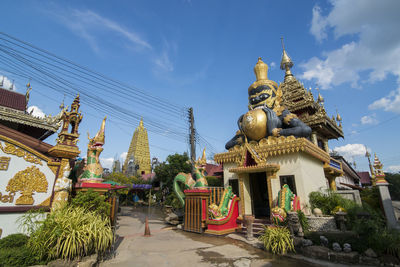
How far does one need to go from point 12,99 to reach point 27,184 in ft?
32.3

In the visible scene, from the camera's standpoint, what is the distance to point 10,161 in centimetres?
488

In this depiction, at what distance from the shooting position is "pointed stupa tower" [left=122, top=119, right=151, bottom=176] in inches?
1770

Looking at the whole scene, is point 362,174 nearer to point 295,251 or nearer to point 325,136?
point 325,136

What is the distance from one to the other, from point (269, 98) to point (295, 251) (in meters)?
7.59

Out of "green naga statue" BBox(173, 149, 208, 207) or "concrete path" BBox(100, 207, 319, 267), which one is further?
"green naga statue" BBox(173, 149, 208, 207)

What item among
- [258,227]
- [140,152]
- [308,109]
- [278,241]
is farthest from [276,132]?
[140,152]

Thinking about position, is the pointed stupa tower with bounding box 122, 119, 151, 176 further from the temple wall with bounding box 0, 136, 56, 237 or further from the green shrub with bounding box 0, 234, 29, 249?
the green shrub with bounding box 0, 234, 29, 249

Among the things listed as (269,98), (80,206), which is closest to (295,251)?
(80,206)

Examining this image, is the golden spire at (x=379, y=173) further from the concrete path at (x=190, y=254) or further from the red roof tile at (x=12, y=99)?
the red roof tile at (x=12, y=99)

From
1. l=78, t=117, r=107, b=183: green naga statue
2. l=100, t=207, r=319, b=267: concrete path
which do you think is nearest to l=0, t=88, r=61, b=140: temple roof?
l=78, t=117, r=107, b=183: green naga statue

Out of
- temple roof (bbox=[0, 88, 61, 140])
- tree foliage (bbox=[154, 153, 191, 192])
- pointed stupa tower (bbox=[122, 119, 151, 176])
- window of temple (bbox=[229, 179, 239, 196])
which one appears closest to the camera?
temple roof (bbox=[0, 88, 61, 140])

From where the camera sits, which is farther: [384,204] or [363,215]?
[384,204]

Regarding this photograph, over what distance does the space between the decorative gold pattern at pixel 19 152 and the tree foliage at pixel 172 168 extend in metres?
21.0

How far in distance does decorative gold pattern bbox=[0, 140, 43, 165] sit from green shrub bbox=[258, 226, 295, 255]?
6647 millimetres
